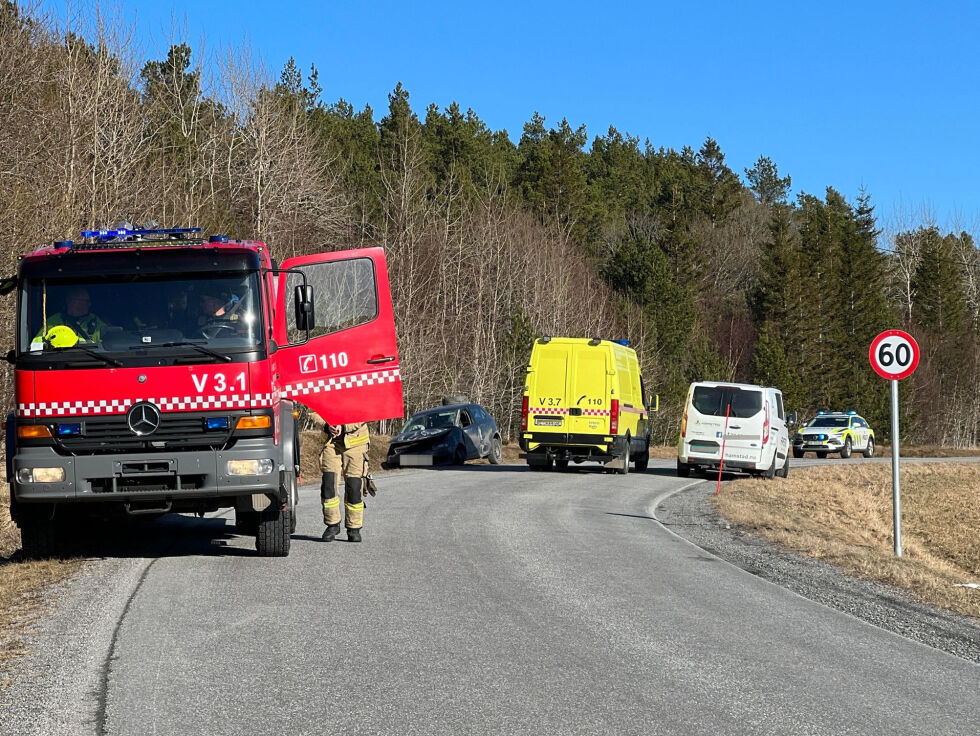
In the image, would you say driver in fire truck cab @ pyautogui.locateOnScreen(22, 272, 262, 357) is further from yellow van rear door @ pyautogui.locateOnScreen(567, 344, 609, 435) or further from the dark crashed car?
the dark crashed car

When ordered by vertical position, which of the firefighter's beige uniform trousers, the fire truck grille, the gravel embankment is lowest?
the gravel embankment

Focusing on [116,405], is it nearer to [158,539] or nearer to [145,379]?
[145,379]

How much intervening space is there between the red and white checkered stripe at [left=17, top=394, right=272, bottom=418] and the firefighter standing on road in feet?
6.41

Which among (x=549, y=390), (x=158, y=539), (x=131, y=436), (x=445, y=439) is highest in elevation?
(x=549, y=390)

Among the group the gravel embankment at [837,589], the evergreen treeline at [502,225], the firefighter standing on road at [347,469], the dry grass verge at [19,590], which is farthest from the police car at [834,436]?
the dry grass verge at [19,590]

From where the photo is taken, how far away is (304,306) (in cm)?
1036

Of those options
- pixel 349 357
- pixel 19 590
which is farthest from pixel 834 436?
pixel 19 590

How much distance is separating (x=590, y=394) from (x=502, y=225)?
3354 centimetres

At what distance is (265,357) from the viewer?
10.1m

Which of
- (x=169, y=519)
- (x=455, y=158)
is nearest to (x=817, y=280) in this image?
(x=455, y=158)

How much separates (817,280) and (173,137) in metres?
55.7

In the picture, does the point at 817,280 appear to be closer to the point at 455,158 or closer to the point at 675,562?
the point at 455,158

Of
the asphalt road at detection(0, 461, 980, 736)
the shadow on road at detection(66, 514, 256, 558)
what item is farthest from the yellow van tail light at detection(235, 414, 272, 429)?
the shadow on road at detection(66, 514, 256, 558)

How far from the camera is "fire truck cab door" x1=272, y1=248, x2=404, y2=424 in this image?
38.4 ft
